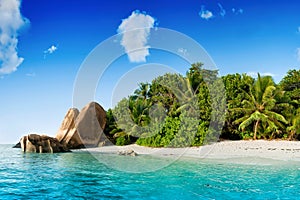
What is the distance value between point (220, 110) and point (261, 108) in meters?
3.10

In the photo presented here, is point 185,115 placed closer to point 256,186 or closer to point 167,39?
point 167,39

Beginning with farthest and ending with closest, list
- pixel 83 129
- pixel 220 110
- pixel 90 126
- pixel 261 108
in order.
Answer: pixel 90 126 → pixel 83 129 → pixel 220 110 → pixel 261 108

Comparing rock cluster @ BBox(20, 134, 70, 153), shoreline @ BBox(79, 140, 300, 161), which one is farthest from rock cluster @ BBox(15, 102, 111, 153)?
shoreline @ BBox(79, 140, 300, 161)

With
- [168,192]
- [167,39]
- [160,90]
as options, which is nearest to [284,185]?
[168,192]

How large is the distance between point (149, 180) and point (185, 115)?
13.0m

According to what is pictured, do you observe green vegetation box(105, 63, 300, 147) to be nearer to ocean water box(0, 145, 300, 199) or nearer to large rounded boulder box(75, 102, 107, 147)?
large rounded boulder box(75, 102, 107, 147)

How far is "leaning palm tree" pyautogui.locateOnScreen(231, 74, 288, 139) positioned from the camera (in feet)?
70.9

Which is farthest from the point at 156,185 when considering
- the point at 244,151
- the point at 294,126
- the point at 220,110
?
the point at 294,126

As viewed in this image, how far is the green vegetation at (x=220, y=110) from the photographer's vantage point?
22.2 m

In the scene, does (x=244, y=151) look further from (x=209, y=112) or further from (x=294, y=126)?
(x=294, y=126)

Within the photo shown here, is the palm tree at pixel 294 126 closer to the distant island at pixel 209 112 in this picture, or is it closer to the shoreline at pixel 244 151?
the distant island at pixel 209 112

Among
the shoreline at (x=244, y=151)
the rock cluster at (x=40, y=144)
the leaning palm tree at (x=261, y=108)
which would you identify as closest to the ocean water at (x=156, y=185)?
the shoreline at (x=244, y=151)

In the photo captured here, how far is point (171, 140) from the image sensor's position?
23422 millimetres

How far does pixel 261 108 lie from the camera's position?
22.1 m
